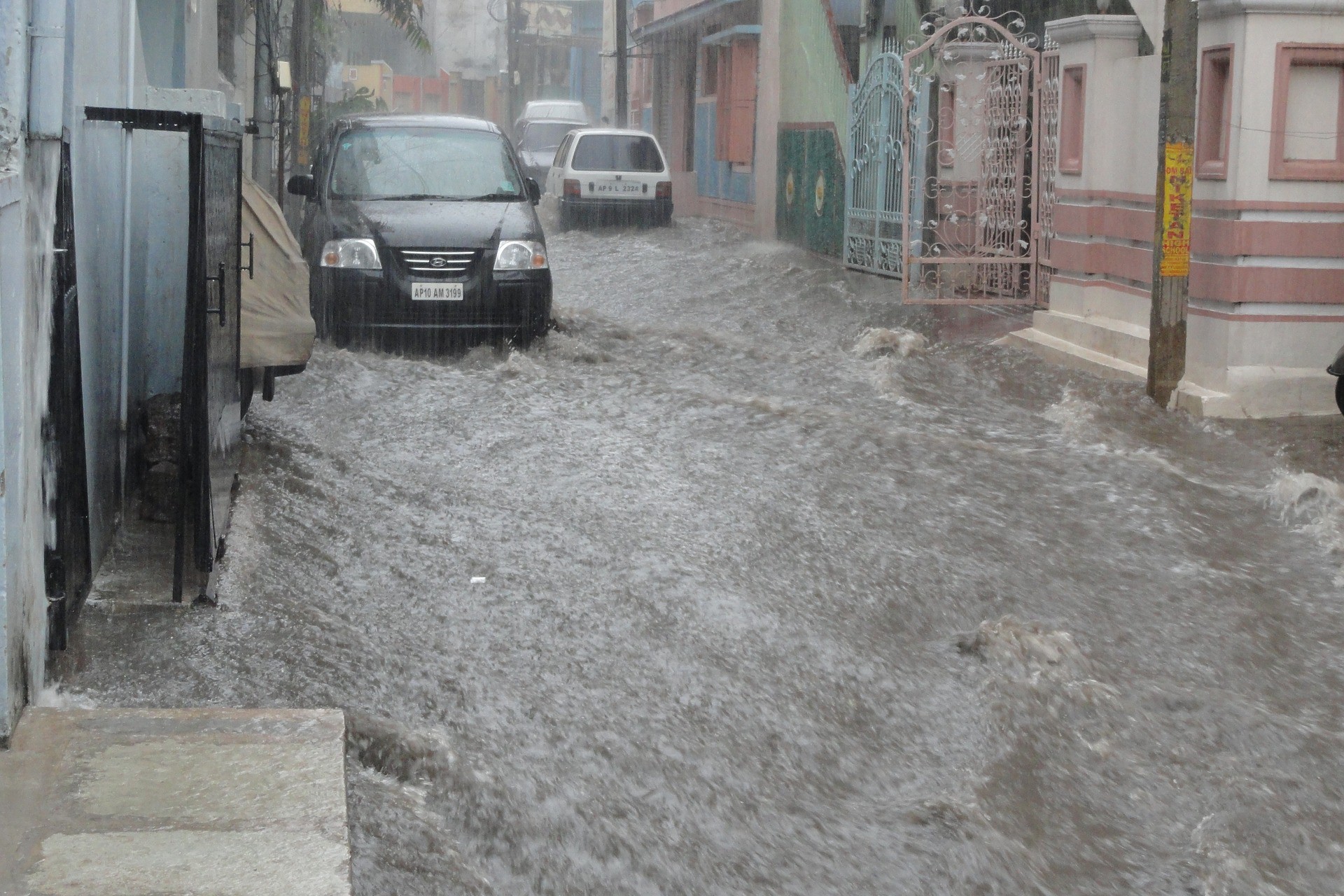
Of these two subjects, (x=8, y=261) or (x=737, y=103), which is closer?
(x=8, y=261)

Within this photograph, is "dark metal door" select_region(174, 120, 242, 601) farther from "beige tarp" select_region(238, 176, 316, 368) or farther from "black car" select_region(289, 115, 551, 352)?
"black car" select_region(289, 115, 551, 352)

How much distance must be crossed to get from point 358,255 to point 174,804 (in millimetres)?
7217

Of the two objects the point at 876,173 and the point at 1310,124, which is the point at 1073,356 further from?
the point at 876,173

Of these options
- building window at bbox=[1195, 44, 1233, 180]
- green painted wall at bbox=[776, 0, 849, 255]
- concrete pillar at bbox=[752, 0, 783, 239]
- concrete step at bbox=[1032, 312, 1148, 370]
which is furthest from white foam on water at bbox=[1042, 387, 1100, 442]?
concrete pillar at bbox=[752, 0, 783, 239]

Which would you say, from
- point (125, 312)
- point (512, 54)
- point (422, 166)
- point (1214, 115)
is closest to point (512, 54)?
point (512, 54)

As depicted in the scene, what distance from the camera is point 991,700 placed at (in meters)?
→ 4.78

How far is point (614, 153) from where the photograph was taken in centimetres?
2275

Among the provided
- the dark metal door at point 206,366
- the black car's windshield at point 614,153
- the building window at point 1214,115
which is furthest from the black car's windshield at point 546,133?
the dark metal door at point 206,366

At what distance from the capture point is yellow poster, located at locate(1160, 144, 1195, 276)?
28.6ft

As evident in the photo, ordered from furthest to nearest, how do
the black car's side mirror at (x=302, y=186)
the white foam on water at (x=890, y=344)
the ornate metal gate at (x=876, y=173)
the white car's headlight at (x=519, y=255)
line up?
the ornate metal gate at (x=876, y=173) → the white foam on water at (x=890, y=344) → the black car's side mirror at (x=302, y=186) → the white car's headlight at (x=519, y=255)

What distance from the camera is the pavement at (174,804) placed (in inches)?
114

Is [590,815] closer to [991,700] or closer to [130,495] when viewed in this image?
[991,700]

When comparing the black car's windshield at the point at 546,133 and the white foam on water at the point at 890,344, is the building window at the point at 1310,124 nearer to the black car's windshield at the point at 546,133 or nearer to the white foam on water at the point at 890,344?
the white foam on water at the point at 890,344

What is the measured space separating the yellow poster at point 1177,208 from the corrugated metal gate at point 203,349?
542 centimetres
